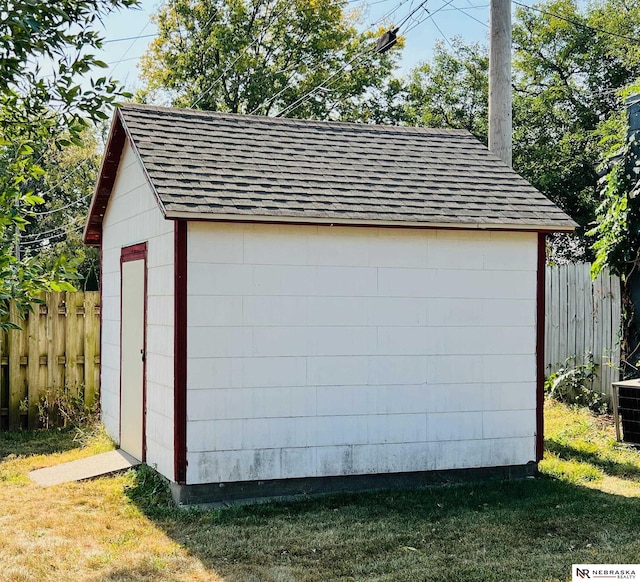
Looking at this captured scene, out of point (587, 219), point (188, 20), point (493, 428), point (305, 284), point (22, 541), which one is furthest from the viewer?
point (188, 20)

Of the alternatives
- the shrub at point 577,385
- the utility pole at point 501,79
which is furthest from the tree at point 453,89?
the utility pole at point 501,79

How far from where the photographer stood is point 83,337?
11.0 metres

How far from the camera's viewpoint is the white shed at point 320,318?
276 inches

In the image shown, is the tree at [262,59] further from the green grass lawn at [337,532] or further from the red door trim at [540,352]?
the green grass lawn at [337,532]

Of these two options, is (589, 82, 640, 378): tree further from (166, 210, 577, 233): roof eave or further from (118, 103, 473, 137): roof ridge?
(166, 210, 577, 233): roof eave

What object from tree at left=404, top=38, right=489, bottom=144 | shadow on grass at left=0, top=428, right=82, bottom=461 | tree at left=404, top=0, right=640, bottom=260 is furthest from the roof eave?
tree at left=404, top=38, right=489, bottom=144

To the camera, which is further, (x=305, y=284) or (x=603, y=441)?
(x=603, y=441)

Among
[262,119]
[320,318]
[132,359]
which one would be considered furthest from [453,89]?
[320,318]

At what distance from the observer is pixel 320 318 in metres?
7.37

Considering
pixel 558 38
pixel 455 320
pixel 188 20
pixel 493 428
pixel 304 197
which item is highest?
pixel 188 20

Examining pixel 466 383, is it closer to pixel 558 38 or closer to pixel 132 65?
pixel 558 38

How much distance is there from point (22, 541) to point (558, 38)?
73.5ft

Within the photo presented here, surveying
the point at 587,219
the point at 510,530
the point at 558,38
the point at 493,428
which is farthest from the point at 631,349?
the point at 558,38

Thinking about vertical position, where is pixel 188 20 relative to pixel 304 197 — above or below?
above
